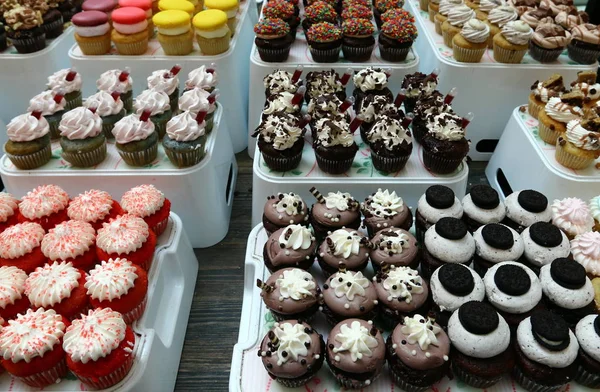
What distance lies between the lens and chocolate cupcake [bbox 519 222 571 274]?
Result: 234 centimetres

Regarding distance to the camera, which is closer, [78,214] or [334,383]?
[334,383]

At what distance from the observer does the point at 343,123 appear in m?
2.96

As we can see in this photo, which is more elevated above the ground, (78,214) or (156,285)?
(78,214)

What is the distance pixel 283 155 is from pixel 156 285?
39.8 inches

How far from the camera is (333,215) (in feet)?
8.41

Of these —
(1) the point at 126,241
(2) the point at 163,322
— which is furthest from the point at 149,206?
(2) the point at 163,322

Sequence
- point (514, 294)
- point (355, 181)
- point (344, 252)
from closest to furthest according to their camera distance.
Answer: point (514, 294) < point (344, 252) < point (355, 181)

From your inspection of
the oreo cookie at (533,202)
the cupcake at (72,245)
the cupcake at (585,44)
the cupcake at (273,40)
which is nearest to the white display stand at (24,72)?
the cupcake at (273,40)

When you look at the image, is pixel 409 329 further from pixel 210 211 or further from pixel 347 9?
pixel 347 9

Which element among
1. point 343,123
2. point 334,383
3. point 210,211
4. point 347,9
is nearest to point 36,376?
point 334,383

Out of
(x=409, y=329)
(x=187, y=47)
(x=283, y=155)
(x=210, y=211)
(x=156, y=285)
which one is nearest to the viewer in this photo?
(x=409, y=329)

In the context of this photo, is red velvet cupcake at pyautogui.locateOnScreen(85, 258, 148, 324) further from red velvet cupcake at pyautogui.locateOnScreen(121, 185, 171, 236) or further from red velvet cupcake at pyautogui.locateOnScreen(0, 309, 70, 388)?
red velvet cupcake at pyautogui.locateOnScreen(121, 185, 171, 236)

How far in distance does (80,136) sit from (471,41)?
9.24 ft

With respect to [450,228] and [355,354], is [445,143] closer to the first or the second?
[450,228]
